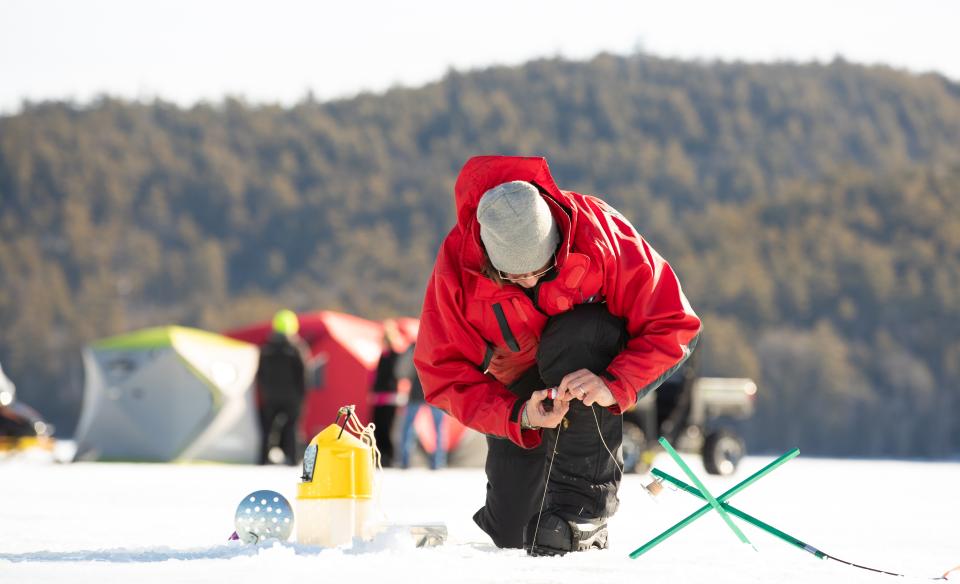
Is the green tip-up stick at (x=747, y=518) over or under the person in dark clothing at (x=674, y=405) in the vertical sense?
over

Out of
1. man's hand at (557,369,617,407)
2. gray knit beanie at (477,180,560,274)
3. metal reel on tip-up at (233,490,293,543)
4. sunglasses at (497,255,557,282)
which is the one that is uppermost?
gray knit beanie at (477,180,560,274)

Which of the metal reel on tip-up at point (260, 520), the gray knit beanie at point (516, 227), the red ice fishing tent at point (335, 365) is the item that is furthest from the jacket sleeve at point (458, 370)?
the red ice fishing tent at point (335, 365)

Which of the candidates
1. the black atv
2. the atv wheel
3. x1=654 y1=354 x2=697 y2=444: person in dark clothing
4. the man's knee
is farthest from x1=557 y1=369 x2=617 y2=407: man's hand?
the atv wheel

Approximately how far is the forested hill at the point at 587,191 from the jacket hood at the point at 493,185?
4190 centimetres

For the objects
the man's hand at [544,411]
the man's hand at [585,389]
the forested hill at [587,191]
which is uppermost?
the man's hand at [585,389]

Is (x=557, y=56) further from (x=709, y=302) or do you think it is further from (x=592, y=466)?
(x=592, y=466)

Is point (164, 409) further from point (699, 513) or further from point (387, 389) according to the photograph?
point (699, 513)

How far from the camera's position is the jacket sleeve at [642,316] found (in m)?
3.66

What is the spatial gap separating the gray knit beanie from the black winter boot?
69cm

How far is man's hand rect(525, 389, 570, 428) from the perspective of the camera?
365cm

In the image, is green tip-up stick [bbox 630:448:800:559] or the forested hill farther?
the forested hill

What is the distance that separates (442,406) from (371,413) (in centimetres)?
873

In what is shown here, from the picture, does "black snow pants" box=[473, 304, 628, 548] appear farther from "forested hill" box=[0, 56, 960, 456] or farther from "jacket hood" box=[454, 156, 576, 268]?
"forested hill" box=[0, 56, 960, 456]

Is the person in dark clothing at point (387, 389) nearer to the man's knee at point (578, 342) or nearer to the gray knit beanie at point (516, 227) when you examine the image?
the man's knee at point (578, 342)
